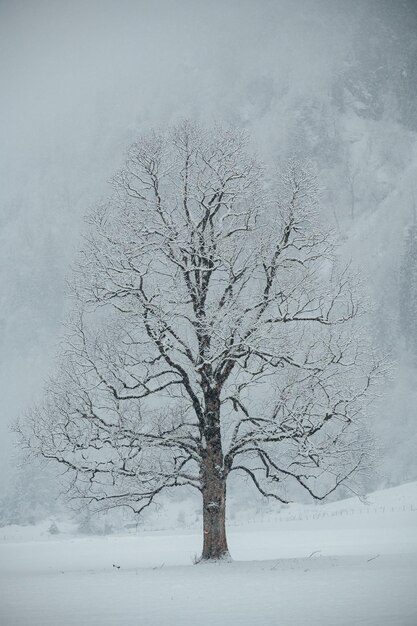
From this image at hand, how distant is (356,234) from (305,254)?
329ft

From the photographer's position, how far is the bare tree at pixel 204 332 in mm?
14109

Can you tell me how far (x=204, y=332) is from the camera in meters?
13.9

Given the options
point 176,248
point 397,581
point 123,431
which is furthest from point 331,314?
point 397,581

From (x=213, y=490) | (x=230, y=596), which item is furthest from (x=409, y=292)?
(x=230, y=596)

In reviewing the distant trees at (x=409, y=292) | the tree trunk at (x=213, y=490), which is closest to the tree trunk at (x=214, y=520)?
the tree trunk at (x=213, y=490)

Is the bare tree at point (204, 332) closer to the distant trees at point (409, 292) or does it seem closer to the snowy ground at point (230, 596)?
the snowy ground at point (230, 596)

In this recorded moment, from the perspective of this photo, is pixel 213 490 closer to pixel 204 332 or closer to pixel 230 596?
pixel 204 332

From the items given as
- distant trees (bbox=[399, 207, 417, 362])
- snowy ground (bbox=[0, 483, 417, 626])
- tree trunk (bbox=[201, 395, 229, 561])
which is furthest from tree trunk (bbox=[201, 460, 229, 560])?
distant trees (bbox=[399, 207, 417, 362])

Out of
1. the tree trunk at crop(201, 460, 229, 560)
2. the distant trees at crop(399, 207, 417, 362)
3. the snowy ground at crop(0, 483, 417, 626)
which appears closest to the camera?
the snowy ground at crop(0, 483, 417, 626)

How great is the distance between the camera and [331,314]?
591 inches

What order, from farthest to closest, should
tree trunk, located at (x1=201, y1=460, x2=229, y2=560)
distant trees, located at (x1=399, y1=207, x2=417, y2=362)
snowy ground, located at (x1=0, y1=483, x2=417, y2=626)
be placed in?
1. distant trees, located at (x1=399, y1=207, x2=417, y2=362)
2. tree trunk, located at (x1=201, y1=460, x2=229, y2=560)
3. snowy ground, located at (x1=0, y1=483, x2=417, y2=626)

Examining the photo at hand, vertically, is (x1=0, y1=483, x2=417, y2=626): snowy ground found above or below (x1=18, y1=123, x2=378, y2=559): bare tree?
below

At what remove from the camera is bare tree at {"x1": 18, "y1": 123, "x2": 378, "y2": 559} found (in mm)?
14109

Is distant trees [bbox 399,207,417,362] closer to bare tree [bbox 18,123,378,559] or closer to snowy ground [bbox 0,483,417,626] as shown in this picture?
bare tree [bbox 18,123,378,559]
